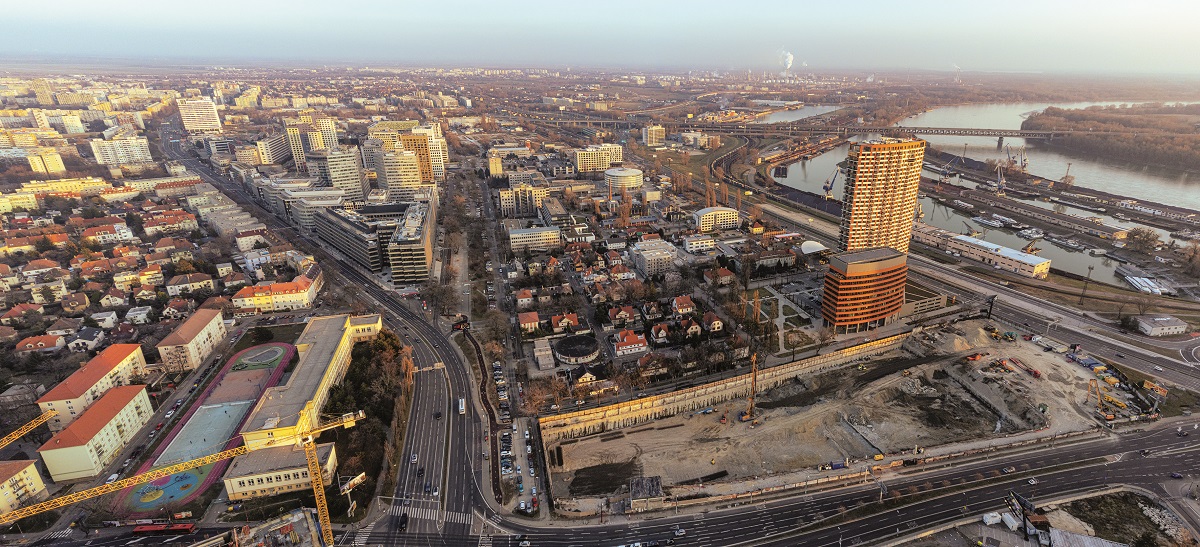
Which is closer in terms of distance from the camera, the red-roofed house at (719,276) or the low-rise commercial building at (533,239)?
the red-roofed house at (719,276)

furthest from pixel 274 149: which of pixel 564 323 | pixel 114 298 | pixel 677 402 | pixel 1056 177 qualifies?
pixel 1056 177

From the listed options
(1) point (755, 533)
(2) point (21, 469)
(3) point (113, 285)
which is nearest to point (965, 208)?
(1) point (755, 533)

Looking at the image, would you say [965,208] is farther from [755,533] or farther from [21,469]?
[21,469]

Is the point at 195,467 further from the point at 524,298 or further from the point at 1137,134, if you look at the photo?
the point at 1137,134

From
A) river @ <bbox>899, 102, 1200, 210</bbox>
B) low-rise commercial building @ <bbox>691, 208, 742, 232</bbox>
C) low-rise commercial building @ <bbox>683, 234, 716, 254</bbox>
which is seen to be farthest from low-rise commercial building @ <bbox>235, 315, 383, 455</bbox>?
river @ <bbox>899, 102, 1200, 210</bbox>

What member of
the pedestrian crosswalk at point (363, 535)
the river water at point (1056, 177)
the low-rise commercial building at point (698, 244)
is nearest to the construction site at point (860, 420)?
the pedestrian crosswalk at point (363, 535)

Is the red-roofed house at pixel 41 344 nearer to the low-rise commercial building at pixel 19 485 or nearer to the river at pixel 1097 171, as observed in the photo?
the low-rise commercial building at pixel 19 485
